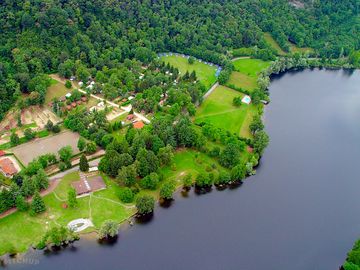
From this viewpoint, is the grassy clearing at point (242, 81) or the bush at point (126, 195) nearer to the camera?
the bush at point (126, 195)

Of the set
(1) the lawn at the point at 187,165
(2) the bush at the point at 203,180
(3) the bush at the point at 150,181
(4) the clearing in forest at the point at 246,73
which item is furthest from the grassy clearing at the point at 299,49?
(3) the bush at the point at 150,181

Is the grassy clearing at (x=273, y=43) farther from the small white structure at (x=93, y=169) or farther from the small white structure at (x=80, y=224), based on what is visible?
the small white structure at (x=80, y=224)

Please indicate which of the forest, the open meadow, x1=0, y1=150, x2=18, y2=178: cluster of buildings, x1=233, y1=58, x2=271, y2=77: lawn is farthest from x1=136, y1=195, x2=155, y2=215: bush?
x1=233, y1=58, x2=271, y2=77: lawn

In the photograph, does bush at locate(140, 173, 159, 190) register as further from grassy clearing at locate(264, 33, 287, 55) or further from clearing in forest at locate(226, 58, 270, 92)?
grassy clearing at locate(264, 33, 287, 55)

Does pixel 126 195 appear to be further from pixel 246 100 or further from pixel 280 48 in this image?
pixel 280 48

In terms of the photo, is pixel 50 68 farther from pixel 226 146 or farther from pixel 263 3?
pixel 263 3

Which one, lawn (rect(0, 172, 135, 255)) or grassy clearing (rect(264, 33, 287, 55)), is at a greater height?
grassy clearing (rect(264, 33, 287, 55))

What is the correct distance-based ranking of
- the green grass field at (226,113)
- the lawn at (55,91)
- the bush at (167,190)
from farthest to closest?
the lawn at (55,91) < the green grass field at (226,113) < the bush at (167,190)
